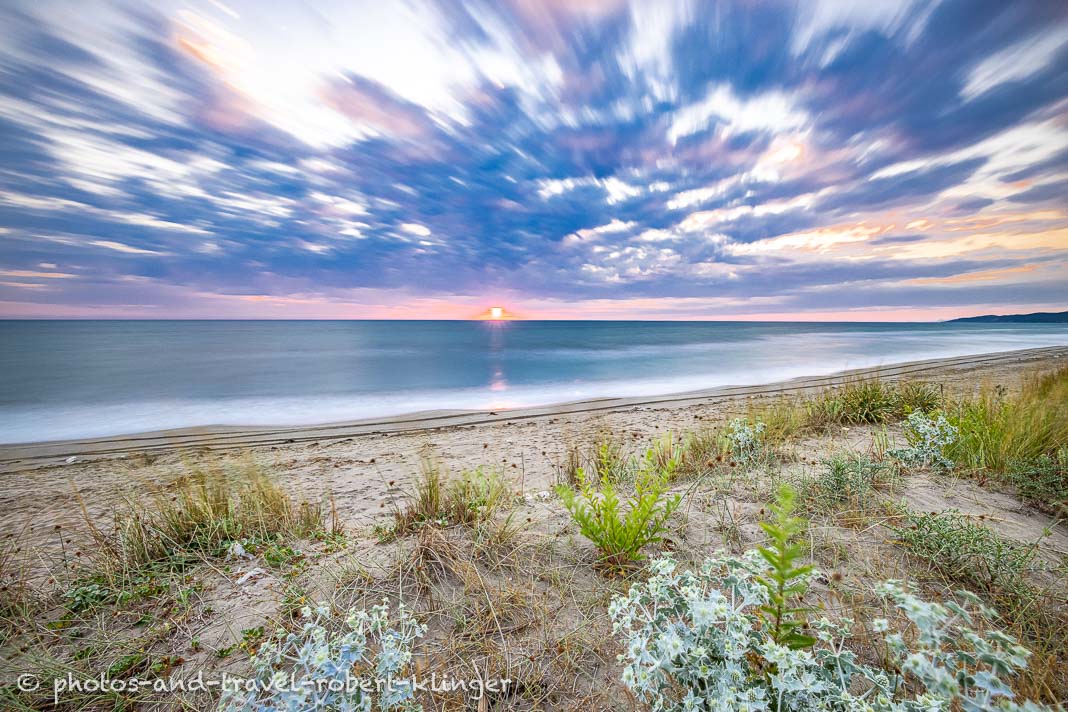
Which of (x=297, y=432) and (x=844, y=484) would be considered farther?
(x=297, y=432)

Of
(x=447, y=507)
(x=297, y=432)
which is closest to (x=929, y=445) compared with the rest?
(x=447, y=507)

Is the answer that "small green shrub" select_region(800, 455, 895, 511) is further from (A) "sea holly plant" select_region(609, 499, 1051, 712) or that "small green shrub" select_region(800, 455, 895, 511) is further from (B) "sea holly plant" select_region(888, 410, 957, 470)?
(A) "sea holly plant" select_region(609, 499, 1051, 712)

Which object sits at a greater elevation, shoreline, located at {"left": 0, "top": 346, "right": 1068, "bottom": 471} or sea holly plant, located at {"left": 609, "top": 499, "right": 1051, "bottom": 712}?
sea holly plant, located at {"left": 609, "top": 499, "right": 1051, "bottom": 712}

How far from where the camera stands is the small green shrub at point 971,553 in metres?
2.50

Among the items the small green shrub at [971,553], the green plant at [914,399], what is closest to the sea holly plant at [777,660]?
the small green shrub at [971,553]

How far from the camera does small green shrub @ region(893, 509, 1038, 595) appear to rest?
250 cm

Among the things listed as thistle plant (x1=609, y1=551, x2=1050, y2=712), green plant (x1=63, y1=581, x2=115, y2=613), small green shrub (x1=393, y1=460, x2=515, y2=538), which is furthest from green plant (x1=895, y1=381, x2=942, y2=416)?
green plant (x1=63, y1=581, x2=115, y2=613)

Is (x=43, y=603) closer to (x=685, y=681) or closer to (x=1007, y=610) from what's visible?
(x=685, y=681)

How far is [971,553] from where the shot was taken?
2658mm

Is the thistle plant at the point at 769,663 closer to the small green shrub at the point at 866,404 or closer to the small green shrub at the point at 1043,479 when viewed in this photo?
the small green shrub at the point at 1043,479

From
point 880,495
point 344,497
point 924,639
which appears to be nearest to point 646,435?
point 880,495

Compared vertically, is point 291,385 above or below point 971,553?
above

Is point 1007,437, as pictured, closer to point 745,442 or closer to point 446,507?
point 745,442

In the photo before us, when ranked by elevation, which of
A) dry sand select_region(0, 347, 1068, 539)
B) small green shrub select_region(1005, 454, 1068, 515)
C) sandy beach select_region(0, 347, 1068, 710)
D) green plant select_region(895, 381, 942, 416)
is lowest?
dry sand select_region(0, 347, 1068, 539)
